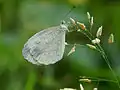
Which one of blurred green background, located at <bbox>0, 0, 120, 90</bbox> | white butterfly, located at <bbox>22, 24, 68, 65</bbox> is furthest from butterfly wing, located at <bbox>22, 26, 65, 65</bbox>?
blurred green background, located at <bbox>0, 0, 120, 90</bbox>

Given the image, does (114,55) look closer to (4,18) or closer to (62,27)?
(4,18)

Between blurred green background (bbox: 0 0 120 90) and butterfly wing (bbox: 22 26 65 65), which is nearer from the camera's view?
butterfly wing (bbox: 22 26 65 65)

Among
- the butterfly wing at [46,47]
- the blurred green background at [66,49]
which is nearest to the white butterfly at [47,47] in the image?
the butterfly wing at [46,47]

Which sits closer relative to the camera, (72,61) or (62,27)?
(62,27)

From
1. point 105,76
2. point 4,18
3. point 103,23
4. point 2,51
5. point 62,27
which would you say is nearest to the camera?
point 62,27

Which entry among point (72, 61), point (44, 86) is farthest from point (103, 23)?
point (44, 86)

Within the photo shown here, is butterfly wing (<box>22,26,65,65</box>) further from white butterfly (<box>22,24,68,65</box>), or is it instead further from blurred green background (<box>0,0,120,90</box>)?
blurred green background (<box>0,0,120,90</box>)

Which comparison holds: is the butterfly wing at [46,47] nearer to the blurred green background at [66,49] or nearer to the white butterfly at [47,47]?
the white butterfly at [47,47]
